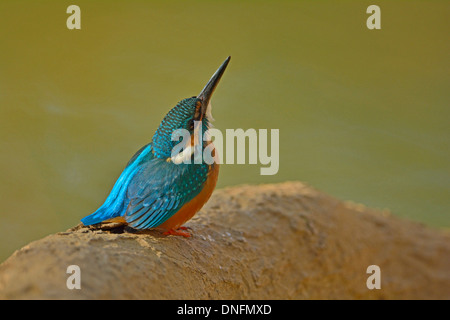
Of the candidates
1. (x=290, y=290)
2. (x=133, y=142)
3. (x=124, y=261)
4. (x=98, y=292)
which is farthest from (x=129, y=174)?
(x=133, y=142)

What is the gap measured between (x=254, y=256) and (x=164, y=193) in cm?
79

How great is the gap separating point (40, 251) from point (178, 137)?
26.9 inches

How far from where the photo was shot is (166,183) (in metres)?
1.85

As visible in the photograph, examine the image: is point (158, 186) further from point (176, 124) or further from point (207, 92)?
point (207, 92)

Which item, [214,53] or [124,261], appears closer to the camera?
[124,261]

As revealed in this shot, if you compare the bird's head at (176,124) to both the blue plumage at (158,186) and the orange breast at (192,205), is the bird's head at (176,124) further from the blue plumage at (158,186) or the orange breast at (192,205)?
the orange breast at (192,205)

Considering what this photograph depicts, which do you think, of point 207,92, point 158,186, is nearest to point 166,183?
point 158,186

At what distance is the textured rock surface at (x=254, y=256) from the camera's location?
4.89ft

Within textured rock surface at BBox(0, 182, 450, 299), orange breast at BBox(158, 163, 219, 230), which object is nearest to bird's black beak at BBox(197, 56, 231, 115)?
orange breast at BBox(158, 163, 219, 230)

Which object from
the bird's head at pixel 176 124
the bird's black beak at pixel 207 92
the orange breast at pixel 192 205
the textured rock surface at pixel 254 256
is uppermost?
the bird's black beak at pixel 207 92

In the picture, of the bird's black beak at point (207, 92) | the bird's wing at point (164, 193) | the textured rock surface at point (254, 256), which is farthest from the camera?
the bird's black beak at point (207, 92)

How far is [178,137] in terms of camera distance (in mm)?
1906

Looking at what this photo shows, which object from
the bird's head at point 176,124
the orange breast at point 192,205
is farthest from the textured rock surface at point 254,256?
the bird's head at point 176,124
